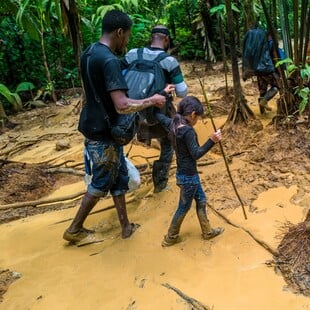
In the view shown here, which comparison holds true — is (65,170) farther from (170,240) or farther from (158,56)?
(170,240)

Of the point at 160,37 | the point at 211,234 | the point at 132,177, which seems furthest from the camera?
the point at 160,37

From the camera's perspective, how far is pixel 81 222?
3.55 m

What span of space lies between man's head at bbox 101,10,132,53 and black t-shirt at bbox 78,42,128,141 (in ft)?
0.31

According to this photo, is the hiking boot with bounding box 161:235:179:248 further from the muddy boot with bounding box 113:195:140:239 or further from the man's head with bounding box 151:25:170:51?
the man's head with bounding box 151:25:170:51

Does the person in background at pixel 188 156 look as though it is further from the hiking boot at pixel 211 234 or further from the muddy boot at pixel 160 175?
the muddy boot at pixel 160 175

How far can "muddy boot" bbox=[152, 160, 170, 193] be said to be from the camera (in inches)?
165

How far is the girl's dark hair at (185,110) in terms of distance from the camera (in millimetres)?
3012

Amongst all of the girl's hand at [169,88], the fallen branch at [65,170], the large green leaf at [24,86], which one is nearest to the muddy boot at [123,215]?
the girl's hand at [169,88]

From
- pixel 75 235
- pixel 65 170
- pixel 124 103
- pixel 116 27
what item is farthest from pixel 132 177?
pixel 65 170

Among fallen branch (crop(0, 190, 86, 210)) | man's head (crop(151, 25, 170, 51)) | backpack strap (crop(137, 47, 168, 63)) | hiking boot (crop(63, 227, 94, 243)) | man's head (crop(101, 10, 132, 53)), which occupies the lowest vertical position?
fallen branch (crop(0, 190, 86, 210))

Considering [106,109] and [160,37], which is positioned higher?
[160,37]

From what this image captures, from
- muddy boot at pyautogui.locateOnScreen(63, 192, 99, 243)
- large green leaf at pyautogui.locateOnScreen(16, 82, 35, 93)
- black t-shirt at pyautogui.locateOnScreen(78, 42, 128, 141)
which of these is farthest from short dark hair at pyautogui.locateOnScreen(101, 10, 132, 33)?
large green leaf at pyautogui.locateOnScreen(16, 82, 35, 93)

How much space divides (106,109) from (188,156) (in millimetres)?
784

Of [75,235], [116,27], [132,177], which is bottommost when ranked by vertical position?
[75,235]
